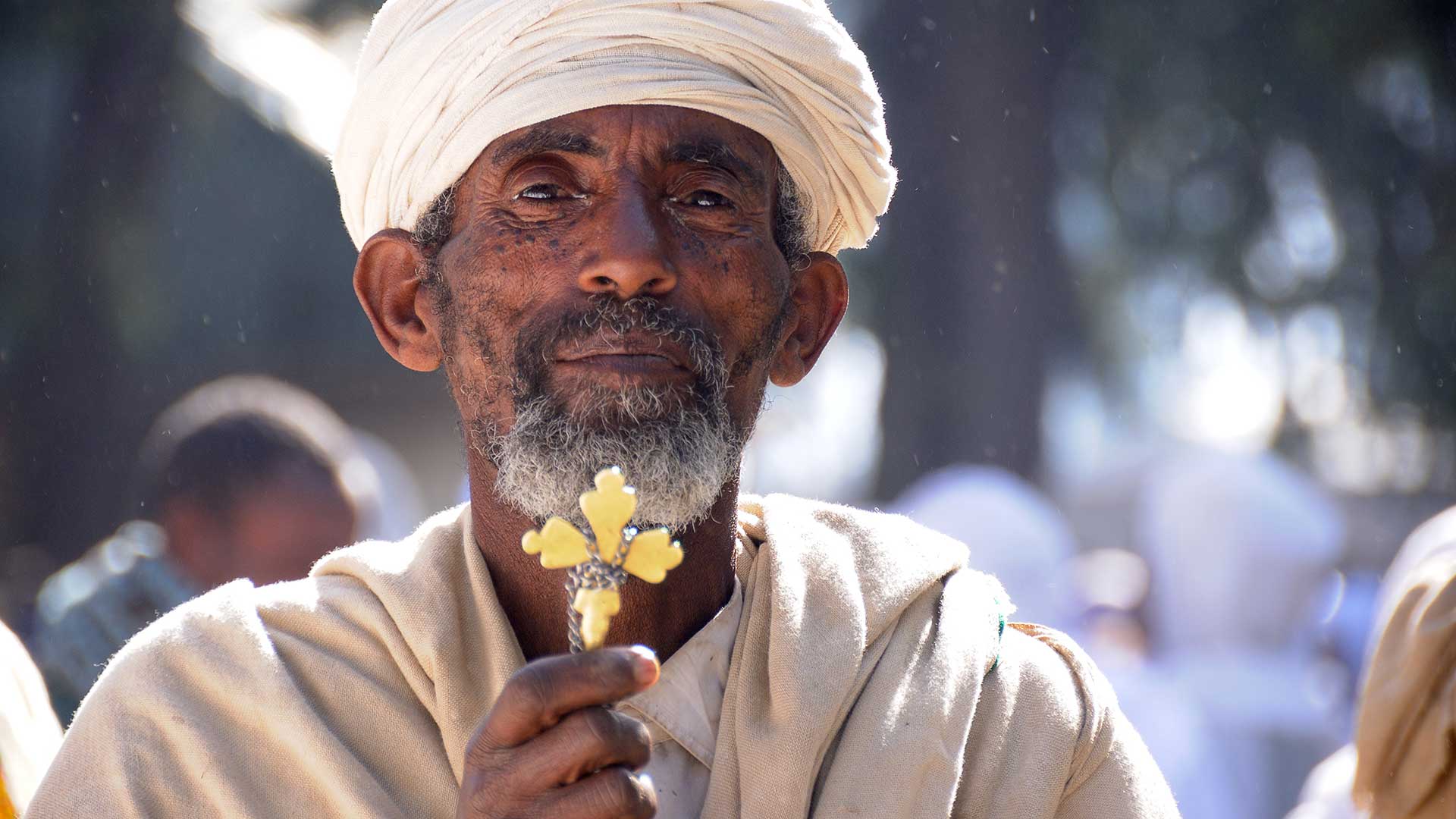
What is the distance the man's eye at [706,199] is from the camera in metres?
2.81

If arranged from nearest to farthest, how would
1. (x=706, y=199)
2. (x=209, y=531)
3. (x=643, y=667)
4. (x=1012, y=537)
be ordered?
(x=643, y=667) → (x=706, y=199) → (x=209, y=531) → (x=1012, y=537)

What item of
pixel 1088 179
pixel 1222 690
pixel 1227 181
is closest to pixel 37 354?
pixel 1222 690

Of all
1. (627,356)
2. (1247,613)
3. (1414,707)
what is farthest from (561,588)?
(1247,613)

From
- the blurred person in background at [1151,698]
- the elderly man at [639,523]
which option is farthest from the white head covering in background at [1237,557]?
the elderly man at [639,523]

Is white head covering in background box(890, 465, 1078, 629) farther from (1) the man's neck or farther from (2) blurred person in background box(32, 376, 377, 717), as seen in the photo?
(1) the man's neck

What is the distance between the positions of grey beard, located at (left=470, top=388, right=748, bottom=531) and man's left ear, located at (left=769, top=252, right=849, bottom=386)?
0.47 meters

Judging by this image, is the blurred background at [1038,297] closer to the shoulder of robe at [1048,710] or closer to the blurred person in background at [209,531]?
the blurred person in background at [209,531]

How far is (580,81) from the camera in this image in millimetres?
2729

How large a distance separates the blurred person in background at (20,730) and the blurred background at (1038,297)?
176 centimetres

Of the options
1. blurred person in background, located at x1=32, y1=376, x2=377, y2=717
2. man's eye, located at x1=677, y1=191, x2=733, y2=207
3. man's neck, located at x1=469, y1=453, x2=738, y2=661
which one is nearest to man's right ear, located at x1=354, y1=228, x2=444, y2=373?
man's neck, located at x1=469, y1=453, x2=738, y2=661

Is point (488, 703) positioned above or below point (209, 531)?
below

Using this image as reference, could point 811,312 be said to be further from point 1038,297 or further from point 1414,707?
point 1038,297

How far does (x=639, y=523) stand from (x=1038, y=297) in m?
9.54

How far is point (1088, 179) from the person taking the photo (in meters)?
16.1
